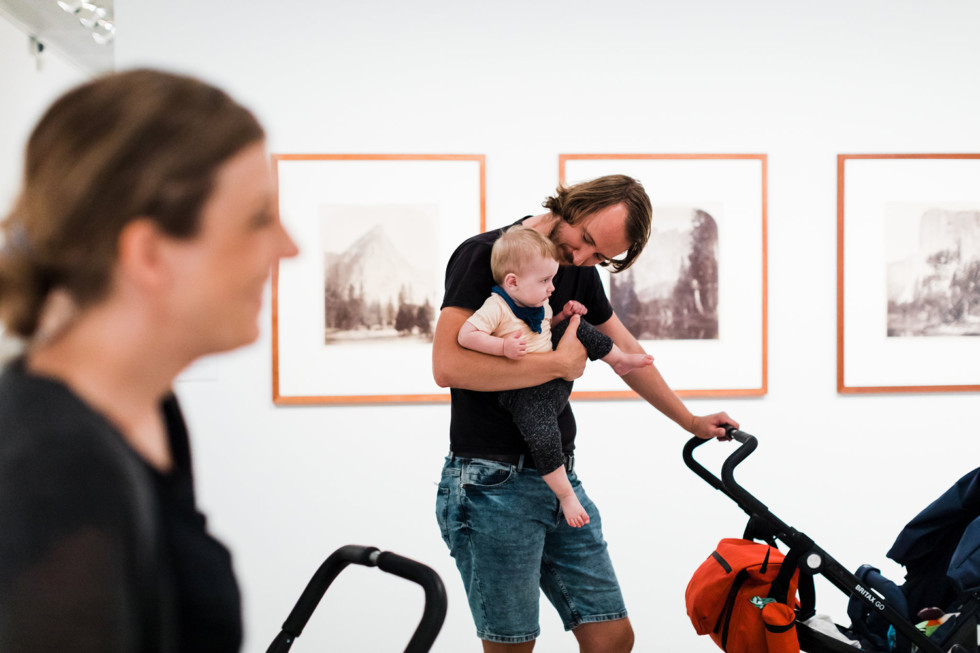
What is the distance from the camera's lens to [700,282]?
327cm

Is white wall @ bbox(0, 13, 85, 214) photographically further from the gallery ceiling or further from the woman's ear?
the woman's ear

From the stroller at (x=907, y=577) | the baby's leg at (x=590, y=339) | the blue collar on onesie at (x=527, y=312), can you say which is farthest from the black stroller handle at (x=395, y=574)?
the stroller at (x=907, y=577)

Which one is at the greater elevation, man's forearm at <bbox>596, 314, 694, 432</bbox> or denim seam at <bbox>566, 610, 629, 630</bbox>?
man's forearm at <bbox>596, 314, 694, 432</bbox>

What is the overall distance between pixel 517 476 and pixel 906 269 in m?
2.24

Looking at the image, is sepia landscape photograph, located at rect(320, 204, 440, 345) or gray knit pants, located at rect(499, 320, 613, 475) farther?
sepia landscape photograph, located at rect(320, 204, 440, 345)

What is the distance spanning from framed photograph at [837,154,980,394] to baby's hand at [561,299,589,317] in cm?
168

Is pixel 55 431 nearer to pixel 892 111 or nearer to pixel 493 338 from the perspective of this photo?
pixel 493 338

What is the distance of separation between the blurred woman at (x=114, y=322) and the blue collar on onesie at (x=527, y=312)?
1.33 metres

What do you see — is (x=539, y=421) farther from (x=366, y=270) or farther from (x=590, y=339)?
(x=366, y=270)

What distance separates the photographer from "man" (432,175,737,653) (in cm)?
198

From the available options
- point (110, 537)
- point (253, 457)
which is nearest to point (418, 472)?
point (253, 457)

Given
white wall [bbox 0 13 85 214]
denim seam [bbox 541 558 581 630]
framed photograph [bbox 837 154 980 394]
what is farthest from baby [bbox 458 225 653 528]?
white wall [bbox 0 13 85 214]

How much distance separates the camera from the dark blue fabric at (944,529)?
212 cm

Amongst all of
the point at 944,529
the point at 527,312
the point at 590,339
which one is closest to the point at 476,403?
the point at 527,312
